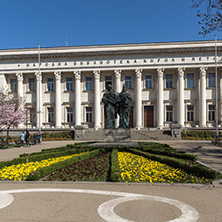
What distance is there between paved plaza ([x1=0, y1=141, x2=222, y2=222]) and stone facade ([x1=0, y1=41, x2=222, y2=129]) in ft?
119

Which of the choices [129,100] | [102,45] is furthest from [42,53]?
[129,100]

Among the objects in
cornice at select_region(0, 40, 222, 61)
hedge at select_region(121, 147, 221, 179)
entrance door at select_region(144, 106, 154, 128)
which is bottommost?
hedge at select_region(121, 147, 221, 179)

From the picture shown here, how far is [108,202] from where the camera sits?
247 inches

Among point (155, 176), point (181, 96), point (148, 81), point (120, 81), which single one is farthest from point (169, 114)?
point (155, 176)

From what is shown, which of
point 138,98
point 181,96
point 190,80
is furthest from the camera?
point 190,80

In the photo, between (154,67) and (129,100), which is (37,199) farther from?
(154,67)

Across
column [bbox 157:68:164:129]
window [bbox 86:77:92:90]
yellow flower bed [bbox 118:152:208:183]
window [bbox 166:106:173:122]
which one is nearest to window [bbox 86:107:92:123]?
window [bbox 86:77:92:90]

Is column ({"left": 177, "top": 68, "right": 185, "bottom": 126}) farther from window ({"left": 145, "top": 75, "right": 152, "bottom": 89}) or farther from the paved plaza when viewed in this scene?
the paved plaza

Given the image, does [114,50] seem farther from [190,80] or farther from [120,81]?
[190,80]

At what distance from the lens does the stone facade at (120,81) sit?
4281 centimetres

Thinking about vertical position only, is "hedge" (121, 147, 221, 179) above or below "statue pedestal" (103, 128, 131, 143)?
below

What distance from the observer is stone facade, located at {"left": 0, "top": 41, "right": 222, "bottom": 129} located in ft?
140

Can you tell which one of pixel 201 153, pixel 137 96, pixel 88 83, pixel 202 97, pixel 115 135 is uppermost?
pixel 88 83

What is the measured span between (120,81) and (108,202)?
130ft
